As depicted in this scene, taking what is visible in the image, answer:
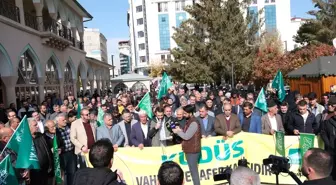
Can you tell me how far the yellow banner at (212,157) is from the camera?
784 cm

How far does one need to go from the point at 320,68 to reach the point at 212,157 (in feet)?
40.0

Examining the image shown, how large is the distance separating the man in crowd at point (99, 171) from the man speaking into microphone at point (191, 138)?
3.25m

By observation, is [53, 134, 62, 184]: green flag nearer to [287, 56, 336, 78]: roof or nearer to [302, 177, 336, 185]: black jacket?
[302, 177, 336, 185]: black jacket

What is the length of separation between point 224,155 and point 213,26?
17607 mm

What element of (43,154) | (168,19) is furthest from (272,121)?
(168,19)

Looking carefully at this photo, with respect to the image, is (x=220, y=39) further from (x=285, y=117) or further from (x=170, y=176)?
(x=170, y=176)

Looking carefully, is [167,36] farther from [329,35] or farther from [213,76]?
[213,76]

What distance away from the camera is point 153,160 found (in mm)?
7973

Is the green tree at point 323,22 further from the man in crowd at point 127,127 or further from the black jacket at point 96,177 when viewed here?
the black jacket at point 96,177

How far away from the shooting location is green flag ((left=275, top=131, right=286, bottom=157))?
310 inches

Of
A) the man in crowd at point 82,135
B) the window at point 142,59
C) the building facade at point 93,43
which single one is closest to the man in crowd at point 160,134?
the man in crowd at point 82,135

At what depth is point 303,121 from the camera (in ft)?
26.8

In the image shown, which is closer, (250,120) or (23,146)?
(23,146)

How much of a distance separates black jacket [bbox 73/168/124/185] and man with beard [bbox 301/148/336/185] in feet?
5.81
